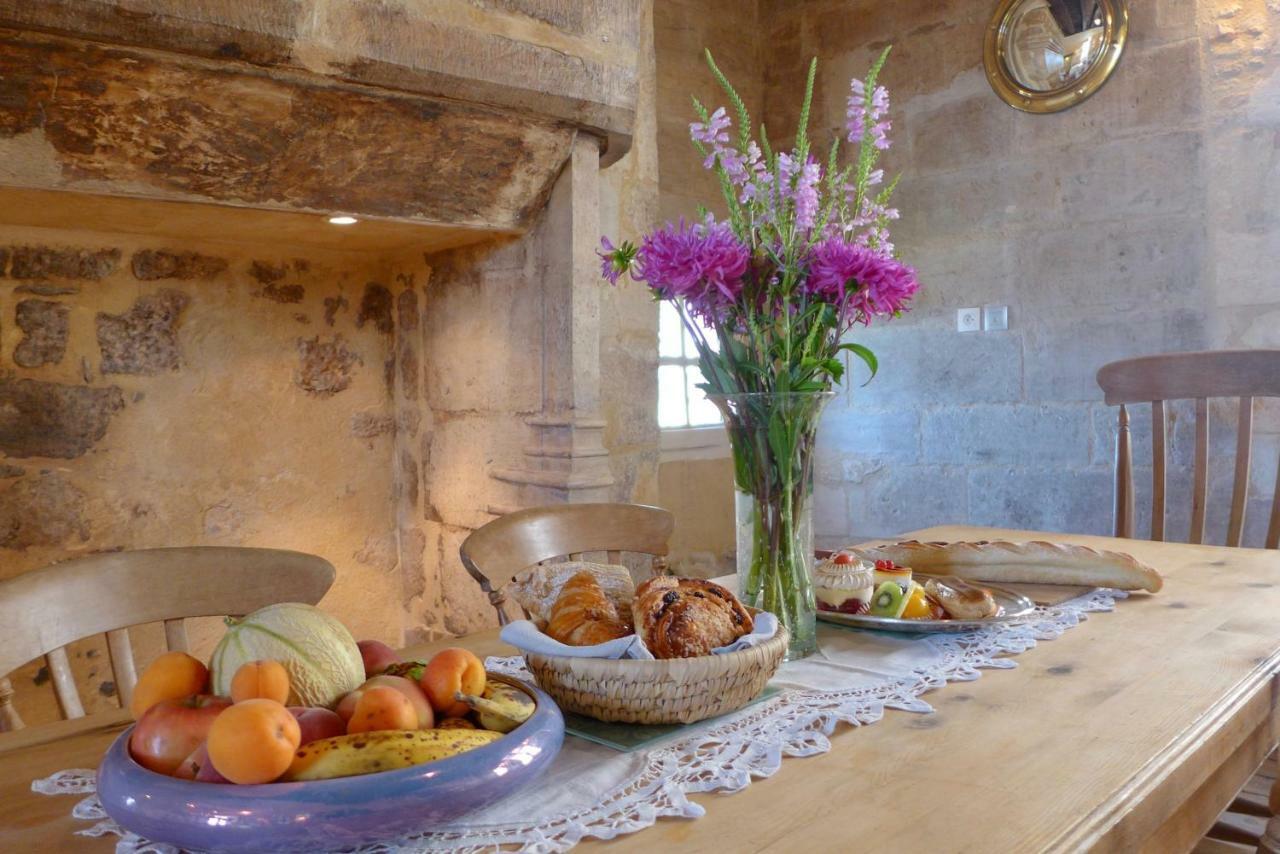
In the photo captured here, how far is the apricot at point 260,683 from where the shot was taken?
2.26 feet

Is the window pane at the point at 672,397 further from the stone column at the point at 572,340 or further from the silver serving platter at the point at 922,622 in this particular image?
the silver serving platter at the point at 922,622

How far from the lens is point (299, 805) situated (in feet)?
2.00

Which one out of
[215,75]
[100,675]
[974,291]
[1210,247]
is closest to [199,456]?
[100,675]

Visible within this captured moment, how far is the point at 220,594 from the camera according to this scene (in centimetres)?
126

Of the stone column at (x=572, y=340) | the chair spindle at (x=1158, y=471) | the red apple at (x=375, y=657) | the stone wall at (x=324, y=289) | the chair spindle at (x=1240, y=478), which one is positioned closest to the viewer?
the red apple at (x=375, y=657)

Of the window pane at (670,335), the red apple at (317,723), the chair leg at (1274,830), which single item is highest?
the window pane at (670,335)

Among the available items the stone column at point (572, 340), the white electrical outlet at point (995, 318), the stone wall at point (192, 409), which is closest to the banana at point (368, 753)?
the stone column at point (572, 340)

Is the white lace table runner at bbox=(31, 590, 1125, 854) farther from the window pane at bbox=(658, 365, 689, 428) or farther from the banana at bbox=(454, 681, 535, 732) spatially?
the window pane at bbox=(658, 365, 689, 428)

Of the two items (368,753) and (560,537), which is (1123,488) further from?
(368,753)

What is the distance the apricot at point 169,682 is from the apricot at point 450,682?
17 cm

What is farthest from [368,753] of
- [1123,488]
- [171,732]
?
[1123,488]

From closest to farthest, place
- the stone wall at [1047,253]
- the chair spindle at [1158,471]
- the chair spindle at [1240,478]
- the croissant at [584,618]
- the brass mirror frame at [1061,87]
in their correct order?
1. the croissant at [584,618]
2. the chair spindle at [1240,478]
3. the chair spindle at [1158,471]
4. the stone wall at [1047,253]
5. the brass mirror frame at [1061,87]

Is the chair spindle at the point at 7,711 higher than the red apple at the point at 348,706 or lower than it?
lower

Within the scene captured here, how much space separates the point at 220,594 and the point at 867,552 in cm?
93
